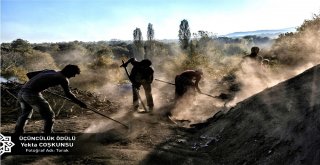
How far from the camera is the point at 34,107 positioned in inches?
287

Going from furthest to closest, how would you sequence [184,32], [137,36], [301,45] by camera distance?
[137,36] → [184,32] → [301,45]

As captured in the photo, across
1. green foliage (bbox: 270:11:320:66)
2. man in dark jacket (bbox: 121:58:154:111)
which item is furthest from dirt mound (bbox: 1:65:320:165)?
green foliage (bbox: 270:11:320:66)

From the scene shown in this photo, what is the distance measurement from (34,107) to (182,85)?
223 inches

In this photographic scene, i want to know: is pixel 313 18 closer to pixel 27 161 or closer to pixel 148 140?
pixel 148 140

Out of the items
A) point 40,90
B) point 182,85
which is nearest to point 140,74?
point 182,85

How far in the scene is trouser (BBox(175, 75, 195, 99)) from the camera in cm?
1204

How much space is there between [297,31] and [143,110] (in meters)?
22.6

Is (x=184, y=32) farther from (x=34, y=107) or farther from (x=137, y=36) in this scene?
(x=34, y=107)

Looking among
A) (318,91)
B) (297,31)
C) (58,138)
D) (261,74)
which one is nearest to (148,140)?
(58,138)

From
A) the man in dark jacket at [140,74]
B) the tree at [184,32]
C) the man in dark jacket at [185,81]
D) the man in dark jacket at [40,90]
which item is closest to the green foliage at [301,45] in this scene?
the man in dark jacket at [185,81]

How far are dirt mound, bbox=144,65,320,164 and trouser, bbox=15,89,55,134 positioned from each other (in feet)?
6.41

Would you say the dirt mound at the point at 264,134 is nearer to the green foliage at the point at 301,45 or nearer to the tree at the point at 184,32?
the green foliage at the point at 301,45

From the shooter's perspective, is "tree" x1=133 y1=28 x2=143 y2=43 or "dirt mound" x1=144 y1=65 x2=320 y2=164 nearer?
"dirt mound" x1=144 y1=65 x2=320 y2=164

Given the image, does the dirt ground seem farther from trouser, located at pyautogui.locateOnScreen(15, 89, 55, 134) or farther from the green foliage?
the green foliage
